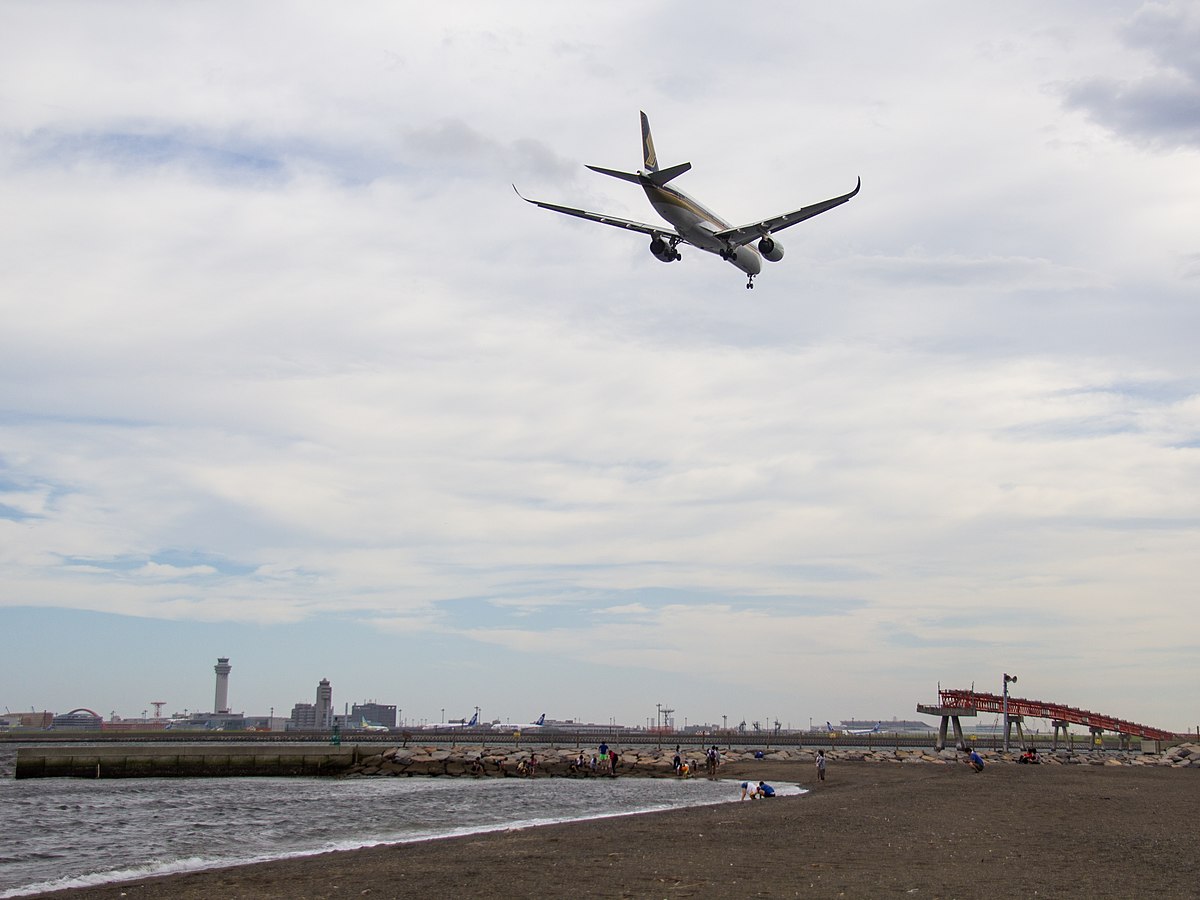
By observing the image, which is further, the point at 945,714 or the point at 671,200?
the point at 945,714

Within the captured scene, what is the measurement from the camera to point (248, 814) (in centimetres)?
4416

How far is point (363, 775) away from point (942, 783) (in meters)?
43.4

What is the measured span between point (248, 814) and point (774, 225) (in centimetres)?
3554

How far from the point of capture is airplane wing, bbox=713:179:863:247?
44.4 m

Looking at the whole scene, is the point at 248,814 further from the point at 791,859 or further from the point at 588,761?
the point at 588,761

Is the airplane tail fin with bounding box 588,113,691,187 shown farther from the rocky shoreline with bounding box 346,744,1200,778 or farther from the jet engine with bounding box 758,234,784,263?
the rocky shoreline with bounding box 346,744,1200,778

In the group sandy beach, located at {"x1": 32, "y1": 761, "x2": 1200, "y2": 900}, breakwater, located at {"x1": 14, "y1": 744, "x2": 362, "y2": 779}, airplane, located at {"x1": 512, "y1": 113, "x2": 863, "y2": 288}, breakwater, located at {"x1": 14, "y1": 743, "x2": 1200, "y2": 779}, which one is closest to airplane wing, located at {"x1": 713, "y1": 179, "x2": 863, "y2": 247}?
airplane, located at {"x1": 512, "y1": 113, "x2": 863, "y2": 288}

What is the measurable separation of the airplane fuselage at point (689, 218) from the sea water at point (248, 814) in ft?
84.6

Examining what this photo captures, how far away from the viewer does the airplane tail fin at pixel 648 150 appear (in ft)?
165

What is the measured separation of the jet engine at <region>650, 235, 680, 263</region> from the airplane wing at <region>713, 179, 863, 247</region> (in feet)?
7.20

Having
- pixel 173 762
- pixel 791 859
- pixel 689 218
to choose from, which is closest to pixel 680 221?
pixel 689 218

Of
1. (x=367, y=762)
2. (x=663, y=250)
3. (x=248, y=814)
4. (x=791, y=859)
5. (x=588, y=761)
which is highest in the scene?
(x=663, y=250)

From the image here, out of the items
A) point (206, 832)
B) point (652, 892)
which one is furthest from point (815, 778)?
point (652, 892)

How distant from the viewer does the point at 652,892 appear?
18.4m
